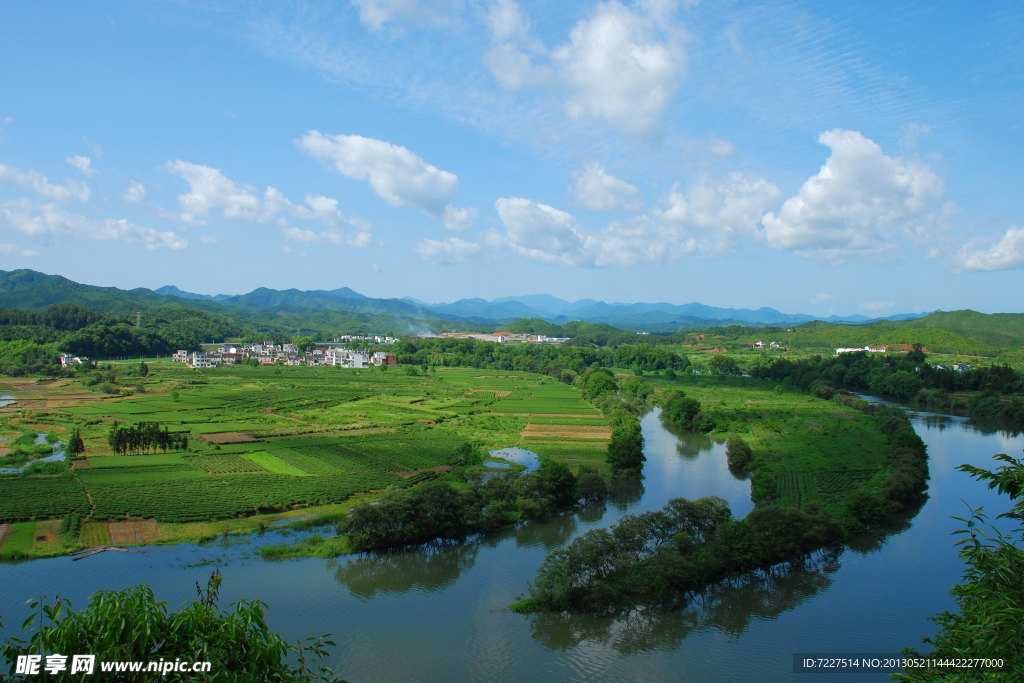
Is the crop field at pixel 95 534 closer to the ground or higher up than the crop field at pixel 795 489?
closer to the ground

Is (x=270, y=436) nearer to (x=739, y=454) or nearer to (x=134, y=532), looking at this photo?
(x=134, y=532)

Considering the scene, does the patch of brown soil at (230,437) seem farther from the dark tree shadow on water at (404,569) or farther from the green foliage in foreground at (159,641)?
the green foliage in foreground at (159,641)

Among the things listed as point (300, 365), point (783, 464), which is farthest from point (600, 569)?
point (300, 365)

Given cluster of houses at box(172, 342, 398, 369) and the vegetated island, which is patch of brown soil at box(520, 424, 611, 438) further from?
cluster of houses at box(172, 342, 398, 369)

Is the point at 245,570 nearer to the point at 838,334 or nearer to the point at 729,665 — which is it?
the point at 729,665

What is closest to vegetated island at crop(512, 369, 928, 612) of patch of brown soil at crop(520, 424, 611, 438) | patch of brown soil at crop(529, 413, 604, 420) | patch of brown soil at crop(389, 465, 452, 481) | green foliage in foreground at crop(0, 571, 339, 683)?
patch of brown soil at crop(520, 424, 611, 438)

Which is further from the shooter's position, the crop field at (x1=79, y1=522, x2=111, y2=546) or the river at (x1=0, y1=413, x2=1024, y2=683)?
the crop field at (x1=79, y1=522, x2=111, y2=546)

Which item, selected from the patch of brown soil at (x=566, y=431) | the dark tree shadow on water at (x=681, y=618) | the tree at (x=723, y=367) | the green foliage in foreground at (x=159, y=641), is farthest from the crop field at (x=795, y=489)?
the tree at (x=723, y=367)
